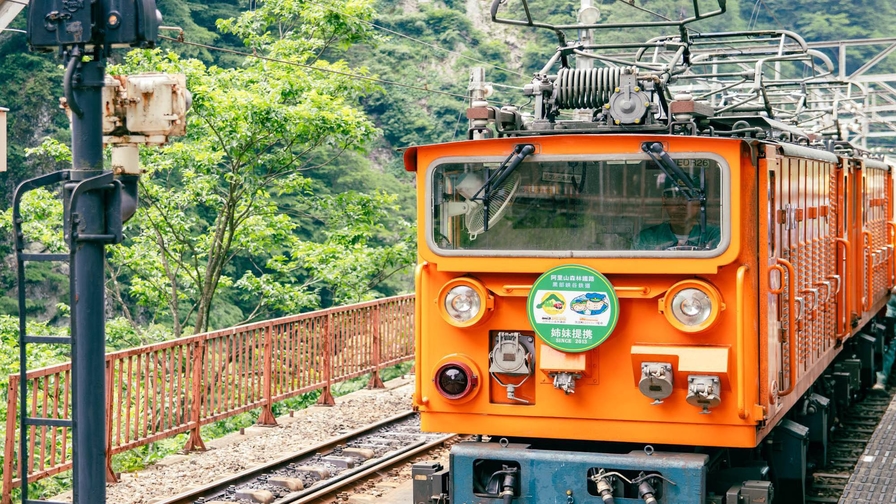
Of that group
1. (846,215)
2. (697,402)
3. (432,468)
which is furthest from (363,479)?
(846,215)

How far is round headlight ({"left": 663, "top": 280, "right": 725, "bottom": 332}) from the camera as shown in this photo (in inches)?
237

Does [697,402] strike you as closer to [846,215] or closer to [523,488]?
[523,488]

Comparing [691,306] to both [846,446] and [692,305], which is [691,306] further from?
[846,446]

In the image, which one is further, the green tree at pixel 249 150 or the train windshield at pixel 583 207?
the green tree at pixel 249 150

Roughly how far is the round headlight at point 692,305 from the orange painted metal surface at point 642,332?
0.08 metres

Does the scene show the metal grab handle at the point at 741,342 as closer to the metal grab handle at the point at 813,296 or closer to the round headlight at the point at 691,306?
the round headlight at the point at 691,306

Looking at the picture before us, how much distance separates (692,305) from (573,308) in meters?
0.68

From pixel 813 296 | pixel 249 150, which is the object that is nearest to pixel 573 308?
pixel 813 296

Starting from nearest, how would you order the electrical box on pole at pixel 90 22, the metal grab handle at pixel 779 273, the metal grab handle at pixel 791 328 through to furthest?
1. the electrical box on pole at pixel 90 22
2. the metal grab handle at pixel 779 273
3. the metal grab handle at pixel 791 328

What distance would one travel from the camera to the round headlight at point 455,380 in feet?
21.5

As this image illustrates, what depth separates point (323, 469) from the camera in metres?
9.48

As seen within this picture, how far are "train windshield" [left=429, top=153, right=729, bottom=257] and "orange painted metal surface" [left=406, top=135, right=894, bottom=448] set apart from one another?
7 centimetres

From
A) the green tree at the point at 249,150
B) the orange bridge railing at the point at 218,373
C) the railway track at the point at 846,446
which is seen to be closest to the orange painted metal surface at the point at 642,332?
the railway track at the point at 846,446

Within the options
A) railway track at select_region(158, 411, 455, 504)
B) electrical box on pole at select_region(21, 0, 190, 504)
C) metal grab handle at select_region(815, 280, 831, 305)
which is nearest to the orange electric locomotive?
metal grab handle at select_region(815, 280, 831, 305)
